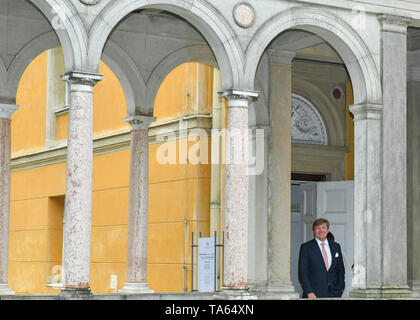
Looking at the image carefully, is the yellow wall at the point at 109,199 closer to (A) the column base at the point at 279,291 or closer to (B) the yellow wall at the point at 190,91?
(B) the yellow wall at the point at 190,91

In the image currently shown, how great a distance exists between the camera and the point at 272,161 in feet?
52.3

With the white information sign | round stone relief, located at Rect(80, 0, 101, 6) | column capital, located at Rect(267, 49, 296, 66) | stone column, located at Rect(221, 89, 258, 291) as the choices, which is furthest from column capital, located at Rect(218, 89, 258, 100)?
the white information sign

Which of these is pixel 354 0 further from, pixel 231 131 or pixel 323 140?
pixel 323 140

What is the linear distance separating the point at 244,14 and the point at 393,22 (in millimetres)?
2386

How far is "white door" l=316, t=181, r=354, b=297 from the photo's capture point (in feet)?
55.3

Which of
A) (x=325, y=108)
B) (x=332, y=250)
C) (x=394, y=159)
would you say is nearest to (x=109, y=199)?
(x=325, y=108)

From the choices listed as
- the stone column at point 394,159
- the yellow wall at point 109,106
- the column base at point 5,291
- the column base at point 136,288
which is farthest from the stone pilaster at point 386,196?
the yellow wall at point 109,106

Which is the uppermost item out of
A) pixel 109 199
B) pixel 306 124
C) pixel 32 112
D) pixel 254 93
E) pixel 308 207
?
pixel 32 112

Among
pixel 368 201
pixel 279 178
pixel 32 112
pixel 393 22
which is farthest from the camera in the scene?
pixel 32 112

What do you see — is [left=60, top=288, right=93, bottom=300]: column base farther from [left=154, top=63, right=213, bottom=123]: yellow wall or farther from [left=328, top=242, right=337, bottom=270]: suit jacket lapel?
[left=154, top=63, right=213, bottom=123]: yellow wall

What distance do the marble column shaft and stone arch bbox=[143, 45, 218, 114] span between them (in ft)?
3.84

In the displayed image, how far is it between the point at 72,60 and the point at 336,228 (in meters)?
7.02

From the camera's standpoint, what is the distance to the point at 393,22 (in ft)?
45.7

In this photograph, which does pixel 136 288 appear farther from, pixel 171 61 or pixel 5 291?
pixel 171 61
